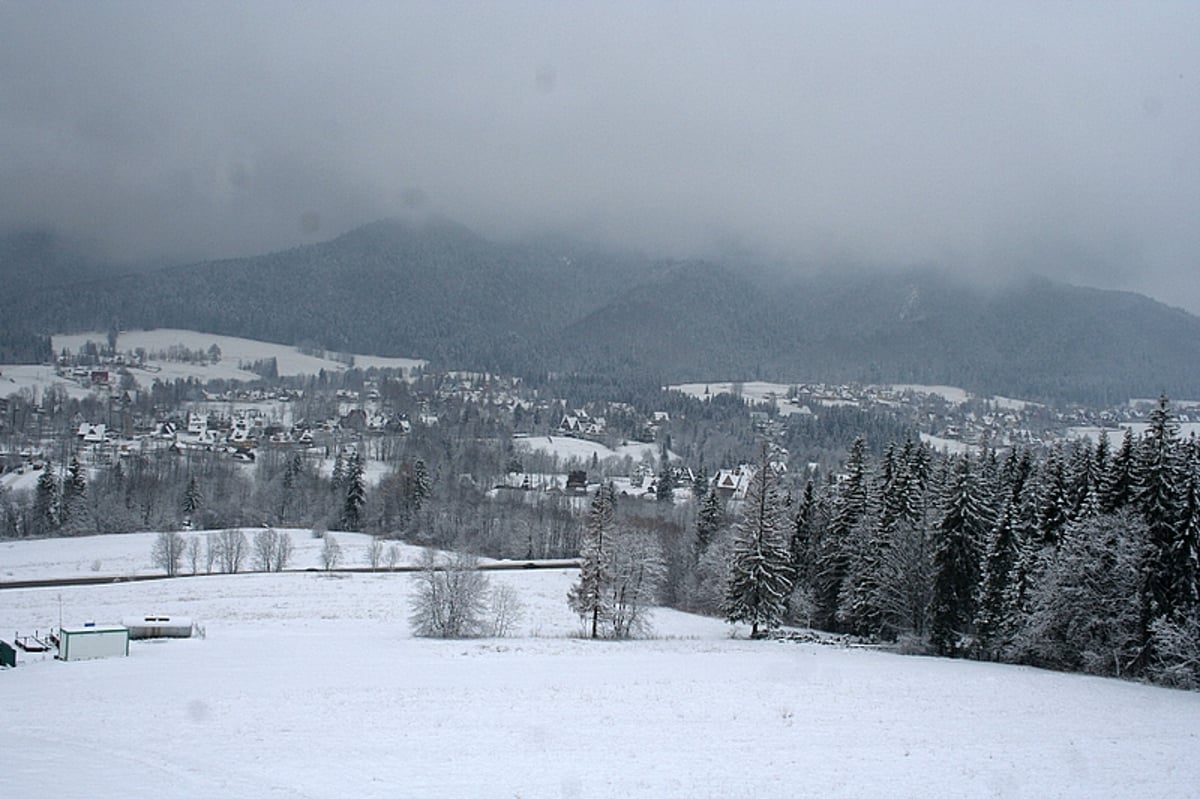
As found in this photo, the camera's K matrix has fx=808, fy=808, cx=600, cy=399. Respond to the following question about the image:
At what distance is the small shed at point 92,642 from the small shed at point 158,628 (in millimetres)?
3978

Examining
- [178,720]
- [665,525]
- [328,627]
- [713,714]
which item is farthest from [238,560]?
[713,714]

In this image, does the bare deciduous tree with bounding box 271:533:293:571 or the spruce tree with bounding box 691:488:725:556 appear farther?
the bare deciduous tree with bounding box 271:533:293:571

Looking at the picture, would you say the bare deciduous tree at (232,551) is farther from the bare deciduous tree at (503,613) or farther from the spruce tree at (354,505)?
the bare deciduous tree at (503,613)

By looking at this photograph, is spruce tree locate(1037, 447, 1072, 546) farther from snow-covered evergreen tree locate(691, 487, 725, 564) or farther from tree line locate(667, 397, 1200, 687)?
snow-covered evergreen tree locate(691, 487, 725, 564)

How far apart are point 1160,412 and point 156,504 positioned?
375 ft

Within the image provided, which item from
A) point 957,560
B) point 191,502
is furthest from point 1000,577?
point 191,502

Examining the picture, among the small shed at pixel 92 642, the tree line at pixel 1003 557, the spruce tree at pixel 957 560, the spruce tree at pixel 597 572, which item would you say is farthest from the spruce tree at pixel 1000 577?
the small shed at pixel 92 642

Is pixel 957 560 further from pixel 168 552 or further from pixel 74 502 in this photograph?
pixel 74 502

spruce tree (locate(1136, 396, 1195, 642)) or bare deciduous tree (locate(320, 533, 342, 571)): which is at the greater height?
spruce tree (locate(1136, 396, 1195, 642))

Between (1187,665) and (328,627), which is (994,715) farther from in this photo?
(328,627)

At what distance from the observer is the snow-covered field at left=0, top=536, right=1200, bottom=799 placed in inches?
725

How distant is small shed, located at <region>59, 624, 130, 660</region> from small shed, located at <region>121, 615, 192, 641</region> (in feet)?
13.1

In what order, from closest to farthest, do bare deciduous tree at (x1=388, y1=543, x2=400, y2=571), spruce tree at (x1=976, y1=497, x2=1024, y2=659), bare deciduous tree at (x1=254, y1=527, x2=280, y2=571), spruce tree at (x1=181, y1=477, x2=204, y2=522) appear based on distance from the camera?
1. spruce tree at (x1=976, y1=497, x2=1024, y2=659)
2. bare deciduous tree at (x1=254, y1=527, x2=280, y2=571)
3. bare deciduous tree at (x1=388, y1=543, x2=400, y2=571)
4. spruce tree at (x1=181, y1=477, x2=204, y2=522)

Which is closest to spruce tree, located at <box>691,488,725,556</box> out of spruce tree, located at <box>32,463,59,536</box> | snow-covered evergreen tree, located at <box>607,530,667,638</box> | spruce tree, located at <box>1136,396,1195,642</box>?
snow-covered evergreen tree, located at <box>607,530,667,638</box>
